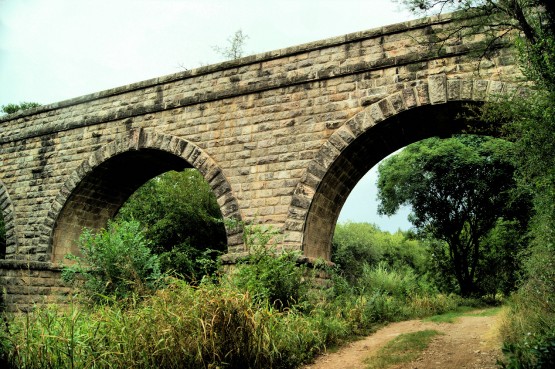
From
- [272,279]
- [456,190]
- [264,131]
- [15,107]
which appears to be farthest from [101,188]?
[15,107]

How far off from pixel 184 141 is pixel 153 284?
309 centimetres

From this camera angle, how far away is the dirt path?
481 centimetres

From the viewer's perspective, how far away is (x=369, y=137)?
7.57 m

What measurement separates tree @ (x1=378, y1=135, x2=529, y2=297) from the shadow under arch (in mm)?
8482

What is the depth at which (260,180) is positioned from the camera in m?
8.09

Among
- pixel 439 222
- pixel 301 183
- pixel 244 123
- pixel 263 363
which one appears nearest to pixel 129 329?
pixel 263 363

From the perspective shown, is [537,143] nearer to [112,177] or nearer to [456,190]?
[112,177]

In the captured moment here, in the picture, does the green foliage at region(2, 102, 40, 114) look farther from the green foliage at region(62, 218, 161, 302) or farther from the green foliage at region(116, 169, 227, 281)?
A: the green foliage at region(62, 218, 161, 302)

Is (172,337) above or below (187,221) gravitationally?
below

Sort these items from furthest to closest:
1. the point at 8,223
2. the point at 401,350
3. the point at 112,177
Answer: the point at 8,223 → the point at 112,177 → the point at 401,350

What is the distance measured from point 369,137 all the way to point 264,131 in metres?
2.02

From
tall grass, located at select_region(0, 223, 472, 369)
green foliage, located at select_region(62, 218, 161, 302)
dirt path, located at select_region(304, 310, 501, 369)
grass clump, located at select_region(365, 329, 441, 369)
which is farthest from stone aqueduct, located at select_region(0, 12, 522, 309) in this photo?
tall grass, located at select_region(0, 223, 472, 369)

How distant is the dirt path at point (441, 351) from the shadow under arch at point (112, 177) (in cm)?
383

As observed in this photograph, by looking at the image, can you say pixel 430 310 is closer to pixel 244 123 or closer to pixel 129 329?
pixel 244 123
